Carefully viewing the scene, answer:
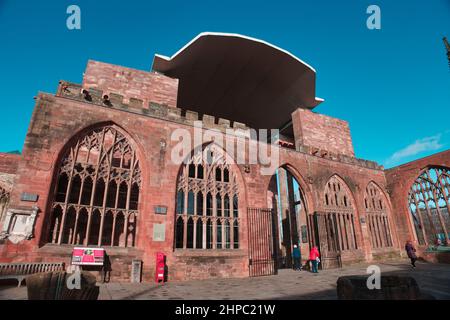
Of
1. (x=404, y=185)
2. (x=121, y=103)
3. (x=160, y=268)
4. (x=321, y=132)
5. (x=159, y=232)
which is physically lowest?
(x=160, y=268)

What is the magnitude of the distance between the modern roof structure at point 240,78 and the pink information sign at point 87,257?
46.6 feet

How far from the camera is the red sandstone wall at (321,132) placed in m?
20.2

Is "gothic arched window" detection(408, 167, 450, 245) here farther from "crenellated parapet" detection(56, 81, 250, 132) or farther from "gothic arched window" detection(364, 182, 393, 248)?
"crenellated parapet" detection(56, 81, 250, 132)

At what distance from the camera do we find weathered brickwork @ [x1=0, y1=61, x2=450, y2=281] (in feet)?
32.2

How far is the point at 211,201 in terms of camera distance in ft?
44.9

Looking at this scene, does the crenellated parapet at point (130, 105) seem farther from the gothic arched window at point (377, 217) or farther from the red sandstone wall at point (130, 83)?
the gothic arched window at point (377, 217)

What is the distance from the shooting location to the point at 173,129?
44.0 ft

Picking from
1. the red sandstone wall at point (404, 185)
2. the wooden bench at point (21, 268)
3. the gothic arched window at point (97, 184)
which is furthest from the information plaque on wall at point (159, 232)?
the red sandstone wall at point (404, 185)

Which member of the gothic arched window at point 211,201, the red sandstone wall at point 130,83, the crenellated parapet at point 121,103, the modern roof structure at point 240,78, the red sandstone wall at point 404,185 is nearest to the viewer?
the crenellated parapet at point 121,103

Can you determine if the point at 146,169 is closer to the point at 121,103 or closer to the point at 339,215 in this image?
the point at 121,103

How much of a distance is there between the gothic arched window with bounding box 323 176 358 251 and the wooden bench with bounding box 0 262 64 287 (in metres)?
14.9

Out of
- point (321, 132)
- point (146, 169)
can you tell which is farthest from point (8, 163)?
point (321, 132)

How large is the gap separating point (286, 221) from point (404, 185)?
9686 mm

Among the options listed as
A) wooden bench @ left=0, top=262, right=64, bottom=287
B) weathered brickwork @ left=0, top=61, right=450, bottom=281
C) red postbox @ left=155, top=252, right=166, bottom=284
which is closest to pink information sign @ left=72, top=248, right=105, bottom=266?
weathered brickwork @ left=0, top=61, right=450, bottom=281
